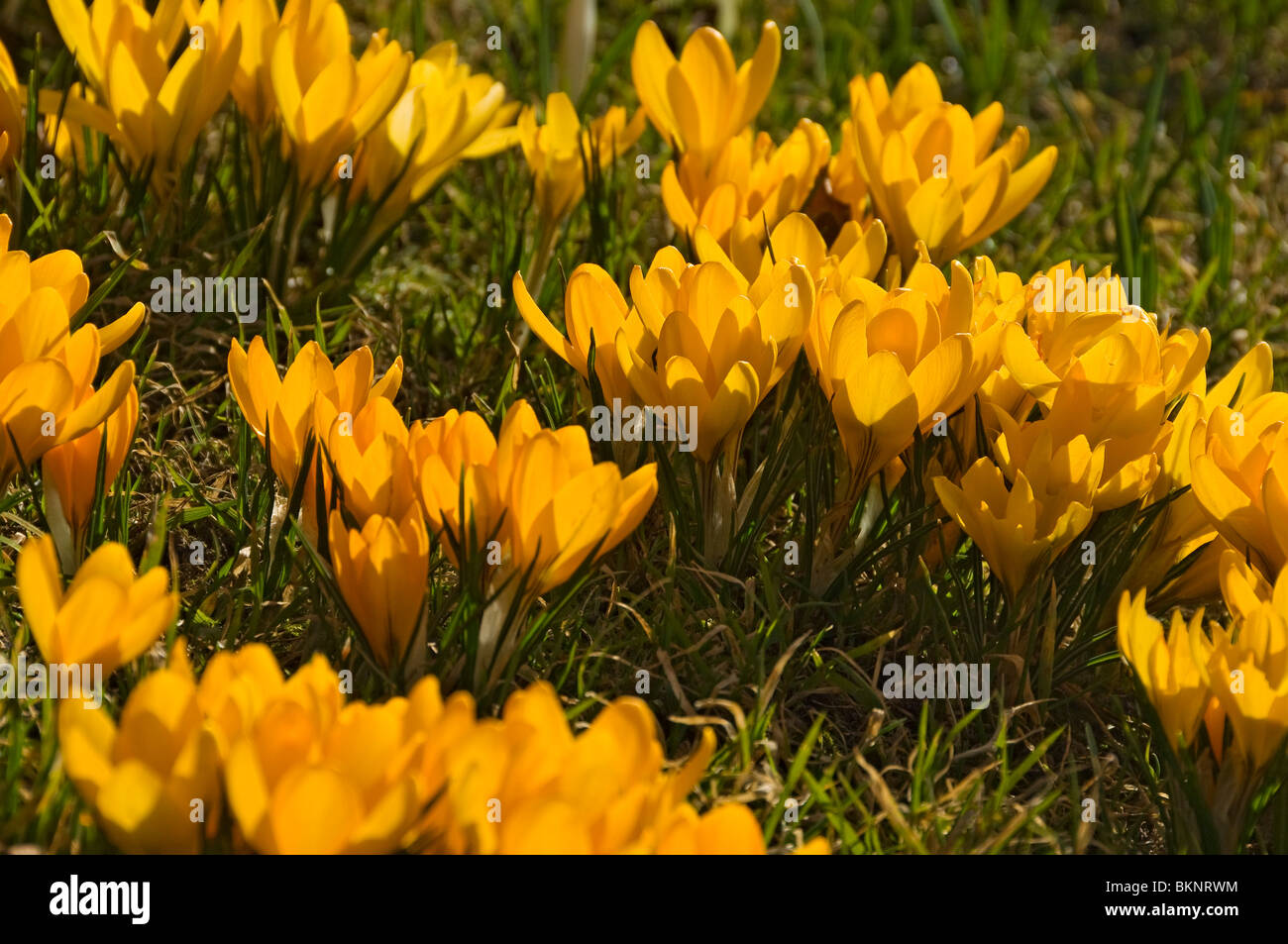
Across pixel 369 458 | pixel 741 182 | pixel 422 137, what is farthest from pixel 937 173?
pixel 369 458

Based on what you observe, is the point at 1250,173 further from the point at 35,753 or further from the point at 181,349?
the point at 35,753

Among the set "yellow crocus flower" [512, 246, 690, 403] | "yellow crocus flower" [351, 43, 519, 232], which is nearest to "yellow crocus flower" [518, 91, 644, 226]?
"yellow crocus flower" [351, 43, 519, 232]

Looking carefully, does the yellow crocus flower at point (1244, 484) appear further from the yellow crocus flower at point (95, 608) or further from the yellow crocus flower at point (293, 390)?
the yellow crocus flower at point (95, 608)

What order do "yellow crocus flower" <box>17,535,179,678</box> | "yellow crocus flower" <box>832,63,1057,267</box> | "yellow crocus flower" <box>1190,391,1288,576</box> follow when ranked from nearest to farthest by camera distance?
"yellow crocus flower" <box>17,535,179,678</box>, "yellow crocus flower" <box>1190,391,1288,576</box>, "yellow crocus flower" <box>832,63,1057,267</box>

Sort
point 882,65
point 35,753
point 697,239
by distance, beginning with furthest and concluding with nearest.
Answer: point 882,65 → point 697,239 → point 35,753

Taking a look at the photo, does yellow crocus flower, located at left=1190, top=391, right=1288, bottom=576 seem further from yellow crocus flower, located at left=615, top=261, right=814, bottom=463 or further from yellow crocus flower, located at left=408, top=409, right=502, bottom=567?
yellow crocus flower, located at left=408, top=409, right=502, bottom=567

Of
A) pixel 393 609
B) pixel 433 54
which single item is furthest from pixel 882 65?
pixel 393 609

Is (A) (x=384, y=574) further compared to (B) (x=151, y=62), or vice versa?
(B) (x=151, y=62)

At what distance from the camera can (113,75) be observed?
64.2 inches

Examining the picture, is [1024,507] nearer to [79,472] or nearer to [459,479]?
[459,479]

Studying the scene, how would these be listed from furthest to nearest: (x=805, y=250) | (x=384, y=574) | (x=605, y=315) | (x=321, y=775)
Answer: (x=805, y=250)
(x=605, y=315)
(x=384, y=574)
(x=321, y=775)

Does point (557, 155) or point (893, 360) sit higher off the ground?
point (557, 155)
